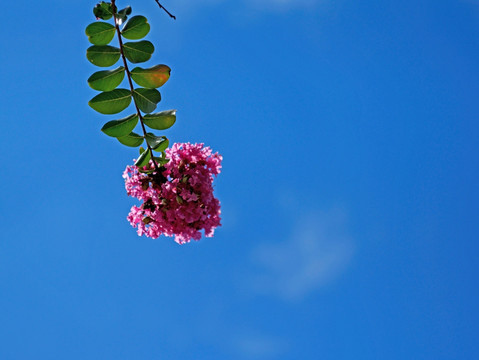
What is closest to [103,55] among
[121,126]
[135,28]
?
[135,28]

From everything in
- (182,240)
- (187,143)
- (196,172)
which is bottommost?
(182,240)

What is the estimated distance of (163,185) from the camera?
135 inches

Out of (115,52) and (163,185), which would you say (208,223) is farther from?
(115,52)

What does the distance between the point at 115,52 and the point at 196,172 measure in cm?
91

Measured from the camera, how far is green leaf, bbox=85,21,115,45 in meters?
2.93

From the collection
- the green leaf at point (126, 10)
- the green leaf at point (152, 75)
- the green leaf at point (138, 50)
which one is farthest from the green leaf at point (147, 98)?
the green leaf at point (126, 10)

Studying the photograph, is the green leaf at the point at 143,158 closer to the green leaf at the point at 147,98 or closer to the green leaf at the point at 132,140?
the green leaf at the point at 132,140

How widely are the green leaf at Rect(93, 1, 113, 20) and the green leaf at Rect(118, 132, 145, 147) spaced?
698 mm

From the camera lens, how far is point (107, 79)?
3.02 metres

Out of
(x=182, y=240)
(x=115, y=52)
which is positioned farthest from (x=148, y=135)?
(x=182, y=240)

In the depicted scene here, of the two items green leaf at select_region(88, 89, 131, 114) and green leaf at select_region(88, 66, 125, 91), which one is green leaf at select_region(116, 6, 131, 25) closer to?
green leaf at select_region(88, 66, 125, 91)

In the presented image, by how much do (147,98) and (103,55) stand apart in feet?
1.11

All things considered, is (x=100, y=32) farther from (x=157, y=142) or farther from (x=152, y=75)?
(x=157, y=142)

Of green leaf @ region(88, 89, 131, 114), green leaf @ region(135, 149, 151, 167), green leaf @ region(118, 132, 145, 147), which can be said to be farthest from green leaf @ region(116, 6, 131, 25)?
green leaf @ region(135, 149, 151, 167)
